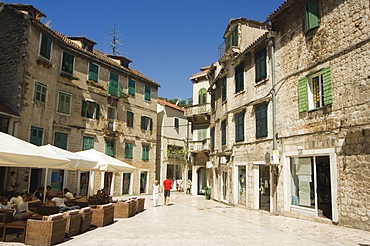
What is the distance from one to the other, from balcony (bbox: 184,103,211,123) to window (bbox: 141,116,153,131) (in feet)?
12.1

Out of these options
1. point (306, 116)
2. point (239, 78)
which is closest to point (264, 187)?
point (306, 116)

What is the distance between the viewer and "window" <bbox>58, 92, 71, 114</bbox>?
69.6 ft

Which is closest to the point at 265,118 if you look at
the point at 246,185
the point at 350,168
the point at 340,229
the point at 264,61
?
the point at 264,61

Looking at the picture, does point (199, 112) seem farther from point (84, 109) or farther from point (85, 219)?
point (85, 219)

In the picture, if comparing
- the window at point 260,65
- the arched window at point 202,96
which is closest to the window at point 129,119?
the arched window at point 202,96

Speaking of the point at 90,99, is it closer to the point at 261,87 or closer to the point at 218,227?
the point at 261,87

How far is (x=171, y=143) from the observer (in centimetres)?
3431

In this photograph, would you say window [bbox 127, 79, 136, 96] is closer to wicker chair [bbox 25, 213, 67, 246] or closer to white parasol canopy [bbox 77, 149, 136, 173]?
white parasol canopy [bbox 77, 149, 136, 173]

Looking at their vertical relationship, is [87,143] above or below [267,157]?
above

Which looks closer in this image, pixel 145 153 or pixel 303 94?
pixel 303 94

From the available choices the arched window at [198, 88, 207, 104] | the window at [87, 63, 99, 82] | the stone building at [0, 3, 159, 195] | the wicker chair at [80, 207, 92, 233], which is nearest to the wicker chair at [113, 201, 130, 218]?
the wicker chair at [80, 207, 92, 233]

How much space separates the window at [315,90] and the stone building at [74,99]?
1248cm

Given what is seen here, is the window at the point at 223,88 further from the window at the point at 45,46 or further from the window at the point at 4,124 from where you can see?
the window at the point at 4,124

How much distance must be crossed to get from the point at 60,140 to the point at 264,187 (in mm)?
13663
